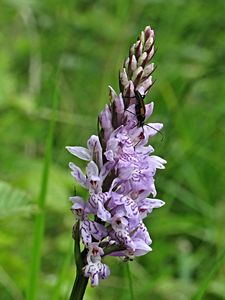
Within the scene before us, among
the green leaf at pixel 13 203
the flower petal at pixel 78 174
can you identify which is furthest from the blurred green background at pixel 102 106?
the flower petal at pixel 78 174

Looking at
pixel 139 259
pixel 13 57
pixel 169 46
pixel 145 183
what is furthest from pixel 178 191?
pixel 145 183

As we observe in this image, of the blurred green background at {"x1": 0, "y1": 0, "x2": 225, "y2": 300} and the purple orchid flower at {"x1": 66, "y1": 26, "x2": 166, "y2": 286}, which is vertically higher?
the blurred green background at {"x1": 0, "y1": 0, "x2": 225, "y2": 300}

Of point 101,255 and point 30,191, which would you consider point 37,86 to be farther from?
point 101,255

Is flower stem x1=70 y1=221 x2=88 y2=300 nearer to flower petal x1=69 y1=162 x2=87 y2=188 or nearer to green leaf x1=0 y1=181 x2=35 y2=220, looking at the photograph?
flower petal x1=69 y1=162 x2=87 y2=188

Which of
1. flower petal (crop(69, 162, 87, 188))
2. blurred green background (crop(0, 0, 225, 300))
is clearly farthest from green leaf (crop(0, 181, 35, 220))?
blurred green background (crop(0, 0, 225, 300))

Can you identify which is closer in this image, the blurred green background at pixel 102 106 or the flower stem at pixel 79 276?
the flower stem at pixel 79 276

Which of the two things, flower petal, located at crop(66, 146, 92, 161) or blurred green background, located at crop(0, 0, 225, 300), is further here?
blurred green background, located at crop(0, 0, 225, 300)

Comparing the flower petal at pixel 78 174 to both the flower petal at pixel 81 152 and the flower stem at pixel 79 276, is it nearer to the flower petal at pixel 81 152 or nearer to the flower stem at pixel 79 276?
the flower petal at pixel 81 152
